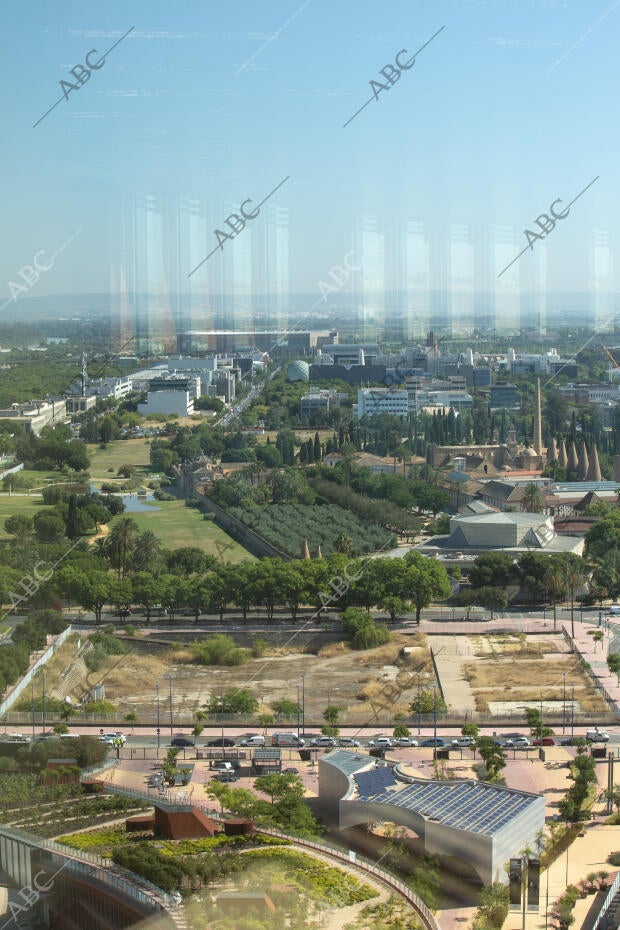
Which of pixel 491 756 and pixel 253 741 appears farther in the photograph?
pixel 253 741

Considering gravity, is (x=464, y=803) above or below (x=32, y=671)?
above

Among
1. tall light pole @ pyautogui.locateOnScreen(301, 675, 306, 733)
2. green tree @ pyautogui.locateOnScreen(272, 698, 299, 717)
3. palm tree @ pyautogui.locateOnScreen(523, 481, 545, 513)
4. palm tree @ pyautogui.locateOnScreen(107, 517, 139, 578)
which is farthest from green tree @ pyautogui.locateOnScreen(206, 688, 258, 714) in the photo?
palm tree @ pyautogui.locateOnScreen(523, 481, 545, 513)

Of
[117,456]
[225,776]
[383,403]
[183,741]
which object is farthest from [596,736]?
[383,403]

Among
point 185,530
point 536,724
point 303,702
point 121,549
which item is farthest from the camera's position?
point 185,530

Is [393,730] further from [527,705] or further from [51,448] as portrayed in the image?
[51,448]

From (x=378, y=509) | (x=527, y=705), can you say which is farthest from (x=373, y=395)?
(x=527, y=705)

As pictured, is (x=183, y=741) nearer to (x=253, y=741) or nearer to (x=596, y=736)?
(x=253, y=741)

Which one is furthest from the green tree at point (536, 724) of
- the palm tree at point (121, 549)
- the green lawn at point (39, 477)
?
the green lawn at point (39, 477)

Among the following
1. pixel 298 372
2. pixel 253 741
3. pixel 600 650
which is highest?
pixel 298 372
